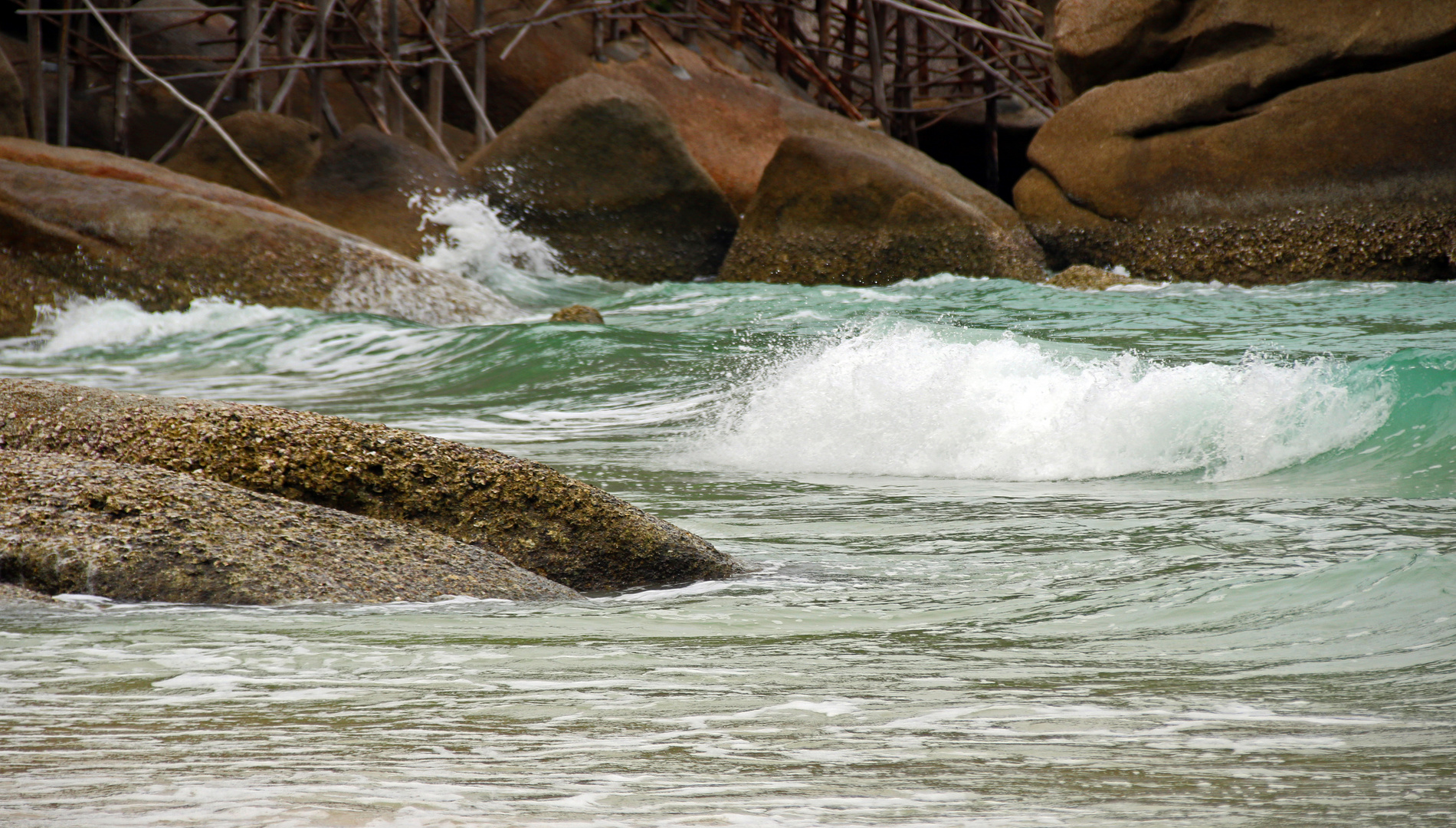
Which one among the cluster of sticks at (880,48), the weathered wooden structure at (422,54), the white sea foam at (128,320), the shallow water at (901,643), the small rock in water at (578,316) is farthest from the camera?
the cluster of sticks at (880,48)

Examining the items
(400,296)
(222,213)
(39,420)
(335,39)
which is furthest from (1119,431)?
(335,39)

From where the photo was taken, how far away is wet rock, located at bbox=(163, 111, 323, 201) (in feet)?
43.1

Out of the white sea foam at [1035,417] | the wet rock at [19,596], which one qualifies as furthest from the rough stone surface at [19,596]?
the white sea foam at [1035,417]

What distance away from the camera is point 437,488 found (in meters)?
3.93

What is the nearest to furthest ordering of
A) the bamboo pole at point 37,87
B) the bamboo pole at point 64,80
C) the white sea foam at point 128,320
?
the white sea foam at point 128,320 < the bamboo pole at point 37,87 < the bamboo pole at point 64,80

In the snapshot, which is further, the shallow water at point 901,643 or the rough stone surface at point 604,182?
the rough stone surface at point 604,182

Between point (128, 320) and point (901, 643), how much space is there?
919 centimetres

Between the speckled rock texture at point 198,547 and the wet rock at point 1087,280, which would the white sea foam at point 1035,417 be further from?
the wet rock at point 1087,280

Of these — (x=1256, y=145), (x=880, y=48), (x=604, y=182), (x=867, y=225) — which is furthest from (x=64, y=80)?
(x=1256, y=145)

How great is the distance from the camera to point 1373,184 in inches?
477

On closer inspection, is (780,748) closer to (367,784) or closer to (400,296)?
(367,784)

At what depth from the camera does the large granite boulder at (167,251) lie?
35.0ft

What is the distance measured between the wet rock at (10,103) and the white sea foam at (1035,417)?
8583mm

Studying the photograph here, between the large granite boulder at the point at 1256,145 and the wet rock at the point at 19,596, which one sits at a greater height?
the large granite boulder at the point at 1256,145
